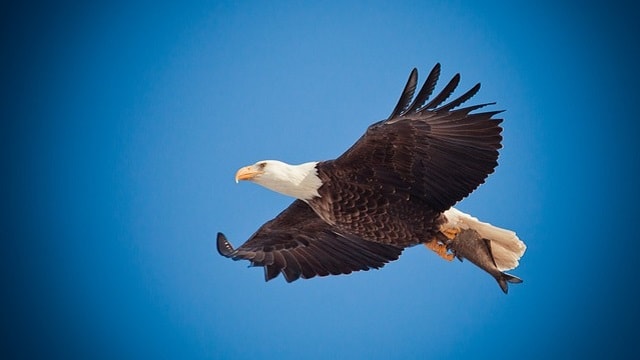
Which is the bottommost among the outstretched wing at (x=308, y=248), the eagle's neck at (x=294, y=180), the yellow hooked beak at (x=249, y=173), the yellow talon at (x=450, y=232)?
the yellow talon at (x=450, y=232)

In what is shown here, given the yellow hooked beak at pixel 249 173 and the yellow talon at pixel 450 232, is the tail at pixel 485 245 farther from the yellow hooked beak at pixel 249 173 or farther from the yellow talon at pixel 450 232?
the yellow hooked beak at pixel 249 173

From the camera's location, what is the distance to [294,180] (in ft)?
21.4

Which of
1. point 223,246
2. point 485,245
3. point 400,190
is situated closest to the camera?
point 400,190

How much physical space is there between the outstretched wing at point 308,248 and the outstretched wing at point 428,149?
1063 mm

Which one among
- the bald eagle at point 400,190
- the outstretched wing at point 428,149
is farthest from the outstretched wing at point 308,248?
the outstretched wing at point 428,149

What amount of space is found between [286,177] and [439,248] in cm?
163

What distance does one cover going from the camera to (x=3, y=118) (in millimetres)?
18344

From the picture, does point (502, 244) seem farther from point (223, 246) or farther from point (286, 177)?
point (223, 246)

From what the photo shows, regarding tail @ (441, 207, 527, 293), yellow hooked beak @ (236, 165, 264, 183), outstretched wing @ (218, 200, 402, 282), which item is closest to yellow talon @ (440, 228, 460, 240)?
tail @ (441, 207, 527, 293)

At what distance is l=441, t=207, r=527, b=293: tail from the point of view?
7035 mm

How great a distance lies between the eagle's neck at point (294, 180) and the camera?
21.3ft

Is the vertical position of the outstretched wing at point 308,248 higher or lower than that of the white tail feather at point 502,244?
higher

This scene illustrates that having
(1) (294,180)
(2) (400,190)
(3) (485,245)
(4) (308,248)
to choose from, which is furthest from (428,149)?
(4) (308,248)

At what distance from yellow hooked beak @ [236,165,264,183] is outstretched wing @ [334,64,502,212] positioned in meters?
0.70
